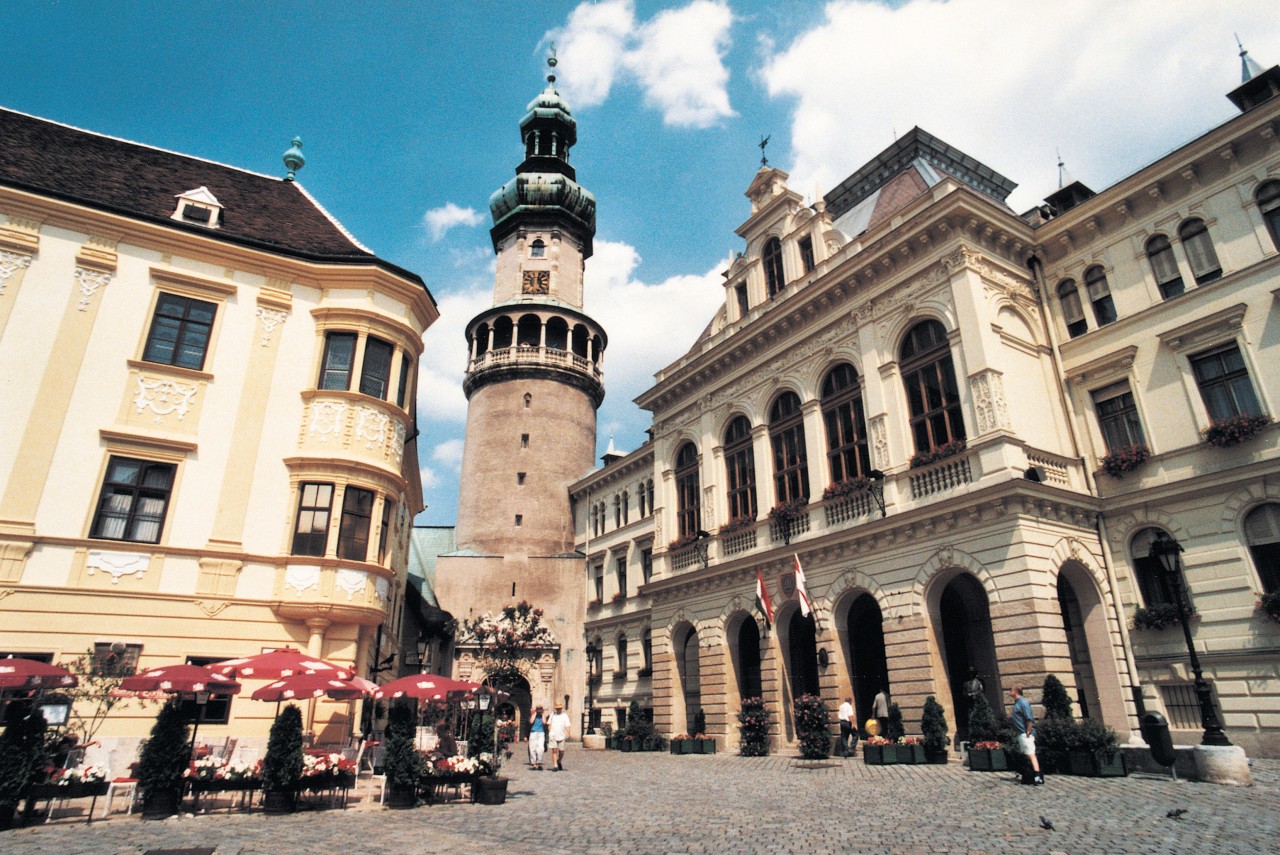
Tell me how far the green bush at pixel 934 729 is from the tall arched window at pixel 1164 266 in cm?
1354

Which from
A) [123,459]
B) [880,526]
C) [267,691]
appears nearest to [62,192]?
[123,459]

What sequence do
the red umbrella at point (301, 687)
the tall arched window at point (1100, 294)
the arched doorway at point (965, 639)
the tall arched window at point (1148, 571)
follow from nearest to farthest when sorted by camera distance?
the red umbrella at point (301, 687) < the tall arched window at point (1148, 571) < the arched doorway at point (965, 639) < the tall arched window at point (1100, 294)

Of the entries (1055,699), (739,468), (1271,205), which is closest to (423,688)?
(1055,699)

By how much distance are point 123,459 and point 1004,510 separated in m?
22.8

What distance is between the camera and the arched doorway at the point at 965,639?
22645mm

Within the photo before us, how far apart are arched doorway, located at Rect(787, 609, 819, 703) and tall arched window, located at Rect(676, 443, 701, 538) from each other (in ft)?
21.2

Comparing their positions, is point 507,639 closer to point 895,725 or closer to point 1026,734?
point 895,725

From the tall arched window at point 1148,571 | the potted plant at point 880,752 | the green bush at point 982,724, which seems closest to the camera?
the green bush at point 982,724

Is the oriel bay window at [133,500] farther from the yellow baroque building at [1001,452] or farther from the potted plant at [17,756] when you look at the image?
the yellow baroque building at [1001,452]

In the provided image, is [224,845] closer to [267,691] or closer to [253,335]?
[267,691]

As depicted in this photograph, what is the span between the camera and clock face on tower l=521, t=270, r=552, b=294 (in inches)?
2051

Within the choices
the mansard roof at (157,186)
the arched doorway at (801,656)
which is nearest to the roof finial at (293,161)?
the mansard roof at (157,186)

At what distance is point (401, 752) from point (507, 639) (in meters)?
21.8

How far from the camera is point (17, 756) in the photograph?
38.8 feet
